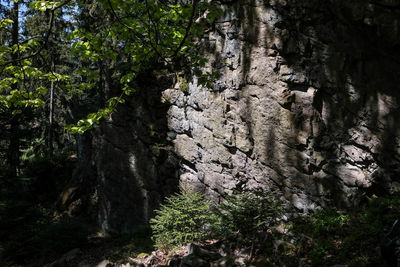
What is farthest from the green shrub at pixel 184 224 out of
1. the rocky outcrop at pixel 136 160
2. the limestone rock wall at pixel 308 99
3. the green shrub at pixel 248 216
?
the rocky outcrop at pixel 136 160

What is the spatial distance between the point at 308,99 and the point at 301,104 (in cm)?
20

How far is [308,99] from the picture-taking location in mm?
7293

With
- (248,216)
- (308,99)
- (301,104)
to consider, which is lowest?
(248,216)

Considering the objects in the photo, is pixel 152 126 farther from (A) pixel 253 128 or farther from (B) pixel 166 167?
(A) pixel 253 128

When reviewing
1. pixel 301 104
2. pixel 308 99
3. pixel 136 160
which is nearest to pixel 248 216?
pixel 301 104

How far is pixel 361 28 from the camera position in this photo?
6.91 metres

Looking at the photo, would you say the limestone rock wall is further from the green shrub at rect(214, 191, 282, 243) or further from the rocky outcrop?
the rocky outcrop

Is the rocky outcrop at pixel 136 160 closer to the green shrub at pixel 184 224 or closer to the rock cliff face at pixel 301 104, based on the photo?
the rock cliff face at pixel 301 104

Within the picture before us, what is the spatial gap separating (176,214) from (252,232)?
195 cm

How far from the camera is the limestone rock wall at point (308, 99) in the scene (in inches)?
265

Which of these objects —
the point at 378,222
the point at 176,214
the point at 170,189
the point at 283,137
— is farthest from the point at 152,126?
the point at 378,222

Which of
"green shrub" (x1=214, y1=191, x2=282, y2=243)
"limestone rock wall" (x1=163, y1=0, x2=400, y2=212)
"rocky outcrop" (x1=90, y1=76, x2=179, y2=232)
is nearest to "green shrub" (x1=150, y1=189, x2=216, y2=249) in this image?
"green shrub" (x1=214, y1=191, x2=282, y2=243)

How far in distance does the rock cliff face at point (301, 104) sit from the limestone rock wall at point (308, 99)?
2 centimetres

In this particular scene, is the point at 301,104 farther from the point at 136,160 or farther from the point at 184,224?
the point at 136,160
